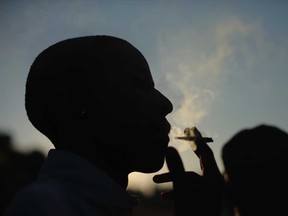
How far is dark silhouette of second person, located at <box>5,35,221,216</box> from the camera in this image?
2430 millimetres

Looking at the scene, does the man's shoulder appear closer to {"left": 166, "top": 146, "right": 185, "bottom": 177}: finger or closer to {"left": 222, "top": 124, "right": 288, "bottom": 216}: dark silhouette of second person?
{"left": 166, "top": 146, "right": 185, "bottom": 177}: finger

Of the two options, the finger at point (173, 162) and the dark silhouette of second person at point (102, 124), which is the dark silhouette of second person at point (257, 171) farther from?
the finger at point (173, 162)

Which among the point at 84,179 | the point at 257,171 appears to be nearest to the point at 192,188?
the point at 84,179

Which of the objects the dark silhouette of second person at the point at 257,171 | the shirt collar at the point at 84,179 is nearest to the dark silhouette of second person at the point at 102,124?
the shirt collar at the point at 84,179

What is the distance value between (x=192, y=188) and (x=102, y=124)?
625 mm

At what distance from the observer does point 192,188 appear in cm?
238

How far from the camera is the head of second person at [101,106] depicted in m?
2.58

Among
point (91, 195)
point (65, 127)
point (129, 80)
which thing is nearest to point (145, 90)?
point (129, 80)

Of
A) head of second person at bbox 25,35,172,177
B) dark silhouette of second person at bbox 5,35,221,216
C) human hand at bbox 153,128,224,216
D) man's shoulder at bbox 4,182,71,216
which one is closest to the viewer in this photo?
man's shoulder at bbox 4,182,71,216

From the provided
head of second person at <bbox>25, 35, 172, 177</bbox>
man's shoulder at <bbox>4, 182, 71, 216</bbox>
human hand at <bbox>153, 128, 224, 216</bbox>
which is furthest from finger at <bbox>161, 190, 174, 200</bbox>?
man's shoulder at <bbox>4, 182, 71, 216</bbox>

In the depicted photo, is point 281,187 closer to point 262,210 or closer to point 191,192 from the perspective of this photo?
A: point 262,210

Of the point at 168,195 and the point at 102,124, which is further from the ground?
the point at 102,124

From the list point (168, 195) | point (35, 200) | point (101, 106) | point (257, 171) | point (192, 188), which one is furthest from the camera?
point (257, 171)

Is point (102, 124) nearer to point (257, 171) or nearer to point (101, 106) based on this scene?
point (101, 106)
